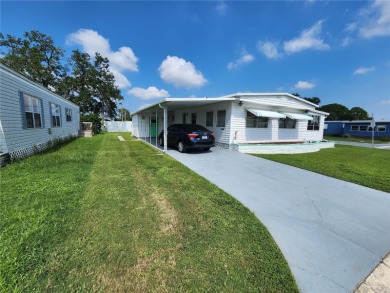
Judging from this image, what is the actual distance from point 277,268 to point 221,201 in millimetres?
1707

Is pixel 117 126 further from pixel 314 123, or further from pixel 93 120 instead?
pixel 314 123

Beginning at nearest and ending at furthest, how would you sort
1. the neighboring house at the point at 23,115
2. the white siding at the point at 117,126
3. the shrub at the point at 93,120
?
the neighboring house at the point at 23,115
the shrub at the point at 93,120
the white siding at the point at 117,126

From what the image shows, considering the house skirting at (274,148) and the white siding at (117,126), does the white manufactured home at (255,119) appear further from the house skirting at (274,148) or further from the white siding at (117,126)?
the white siding at (117,126)

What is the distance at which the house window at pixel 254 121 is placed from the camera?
1149 cm

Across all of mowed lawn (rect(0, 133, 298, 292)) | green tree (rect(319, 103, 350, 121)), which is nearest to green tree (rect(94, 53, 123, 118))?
mowed lawn (rect(0, 133, 298, 292))

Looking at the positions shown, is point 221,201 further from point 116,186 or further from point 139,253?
point 116,186

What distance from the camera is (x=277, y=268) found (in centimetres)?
207

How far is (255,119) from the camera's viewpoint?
39.0 ft

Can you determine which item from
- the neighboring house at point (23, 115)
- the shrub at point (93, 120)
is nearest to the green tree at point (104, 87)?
the shrub at point (93, 120)

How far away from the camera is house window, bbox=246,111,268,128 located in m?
11.5

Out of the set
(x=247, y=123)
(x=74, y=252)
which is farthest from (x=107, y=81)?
(x=74, y=252)

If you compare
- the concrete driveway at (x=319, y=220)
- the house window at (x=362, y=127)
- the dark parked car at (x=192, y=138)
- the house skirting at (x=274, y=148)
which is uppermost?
the house window at (x=362, y=127)

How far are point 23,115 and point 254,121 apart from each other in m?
11.5

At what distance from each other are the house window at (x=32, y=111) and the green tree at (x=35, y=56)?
76.9 feet
